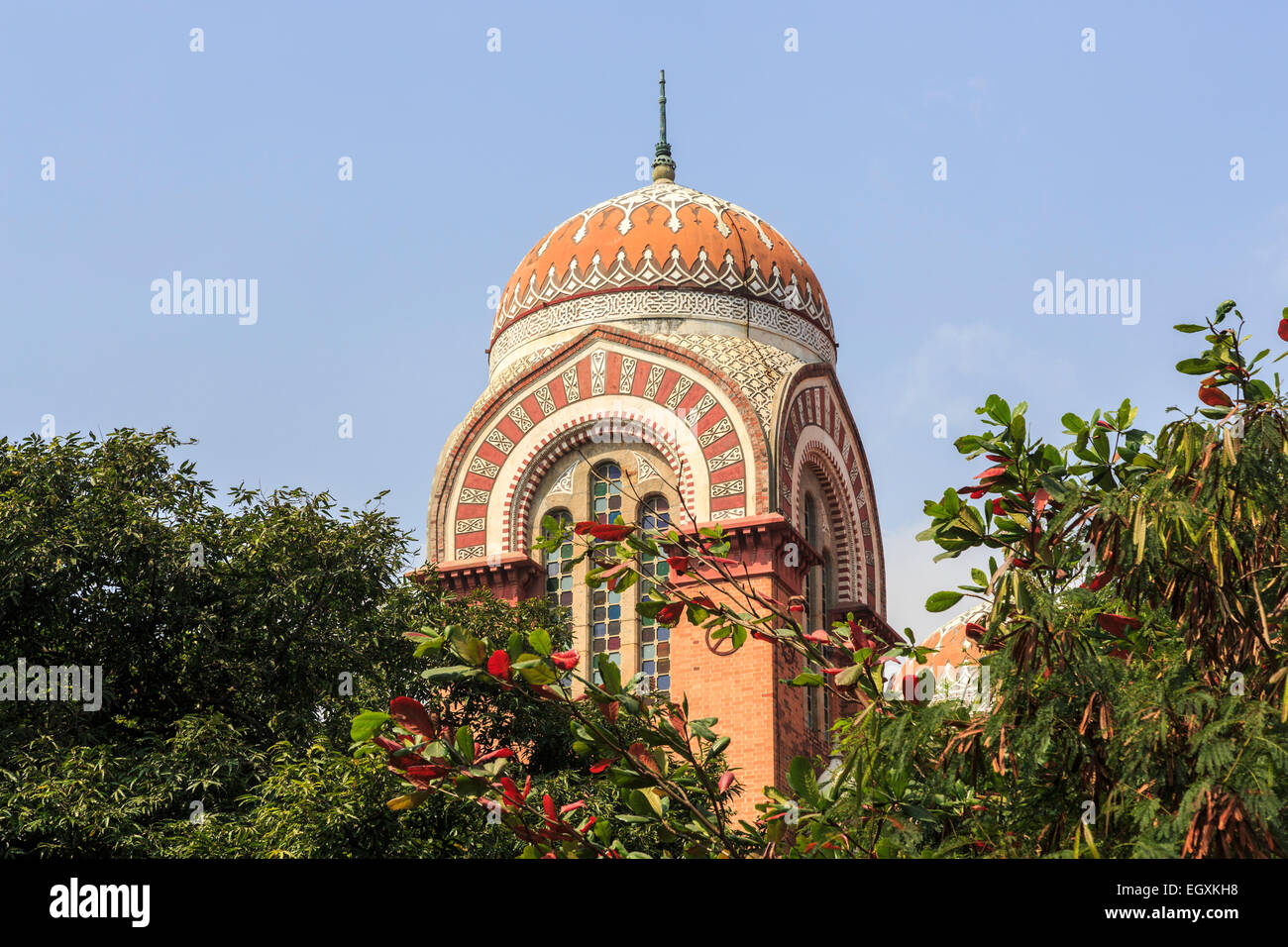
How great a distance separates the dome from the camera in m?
23.5

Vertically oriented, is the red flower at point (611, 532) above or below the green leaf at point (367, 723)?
above

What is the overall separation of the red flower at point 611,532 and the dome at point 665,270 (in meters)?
17.5

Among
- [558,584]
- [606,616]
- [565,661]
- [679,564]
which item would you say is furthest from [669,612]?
[558,584]

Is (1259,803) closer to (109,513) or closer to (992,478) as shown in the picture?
(992,478)

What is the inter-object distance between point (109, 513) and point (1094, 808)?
10.3 m

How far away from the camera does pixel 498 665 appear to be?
529cm

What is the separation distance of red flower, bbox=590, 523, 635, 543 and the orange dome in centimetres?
1772

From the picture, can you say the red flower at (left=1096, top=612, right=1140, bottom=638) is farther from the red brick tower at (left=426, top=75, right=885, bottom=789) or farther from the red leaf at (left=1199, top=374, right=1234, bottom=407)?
the red brick tower at (left=426, top=75, right=885, bottom=789)

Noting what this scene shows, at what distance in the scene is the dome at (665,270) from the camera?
23516 mm

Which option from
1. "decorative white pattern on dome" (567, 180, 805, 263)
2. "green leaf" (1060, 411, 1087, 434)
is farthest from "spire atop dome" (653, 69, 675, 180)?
"green leaf" (1060, 411, 1087, 434)

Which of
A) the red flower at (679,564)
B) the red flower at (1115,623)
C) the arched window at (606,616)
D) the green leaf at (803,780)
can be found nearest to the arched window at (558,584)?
the arched window at (606,616)

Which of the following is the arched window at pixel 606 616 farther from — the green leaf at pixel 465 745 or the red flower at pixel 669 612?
the green leaf at pixel 465 745
